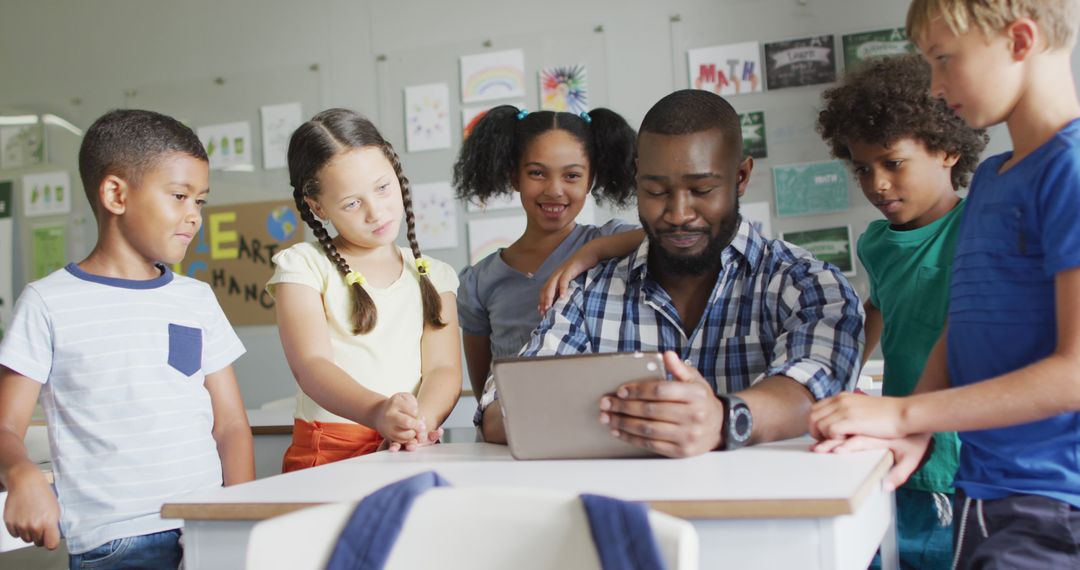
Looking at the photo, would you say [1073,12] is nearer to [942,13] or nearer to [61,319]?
[942,13]

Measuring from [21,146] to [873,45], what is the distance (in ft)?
12.5

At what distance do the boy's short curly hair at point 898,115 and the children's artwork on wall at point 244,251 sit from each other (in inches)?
104

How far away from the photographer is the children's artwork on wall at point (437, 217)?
3900mm

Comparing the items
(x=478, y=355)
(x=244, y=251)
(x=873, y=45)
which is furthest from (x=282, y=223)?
(x=873, y=45)

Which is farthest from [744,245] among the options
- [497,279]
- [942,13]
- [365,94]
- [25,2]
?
[25,2]

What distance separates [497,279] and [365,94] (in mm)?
2100

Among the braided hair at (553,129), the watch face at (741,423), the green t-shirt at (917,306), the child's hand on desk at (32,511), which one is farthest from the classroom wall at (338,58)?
the child's hand on desk at (32,511)

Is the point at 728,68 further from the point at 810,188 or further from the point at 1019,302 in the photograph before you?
the point at 1019,302

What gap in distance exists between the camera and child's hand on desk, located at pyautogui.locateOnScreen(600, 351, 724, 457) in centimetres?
117

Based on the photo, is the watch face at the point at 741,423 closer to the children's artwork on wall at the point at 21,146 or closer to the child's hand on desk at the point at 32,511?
the child's hand on desk at the point at 32,511

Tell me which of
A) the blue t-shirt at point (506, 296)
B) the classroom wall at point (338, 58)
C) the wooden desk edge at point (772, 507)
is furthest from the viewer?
the classroom wall at point (338, 58)

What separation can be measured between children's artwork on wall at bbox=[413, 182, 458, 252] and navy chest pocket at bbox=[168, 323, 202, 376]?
7.51 ft

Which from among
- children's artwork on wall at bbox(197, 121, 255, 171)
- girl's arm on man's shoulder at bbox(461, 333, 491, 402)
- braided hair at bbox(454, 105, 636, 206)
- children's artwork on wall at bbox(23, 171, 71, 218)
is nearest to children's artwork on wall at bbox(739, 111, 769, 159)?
braided hair at bbox(454, 105, 636, 206)

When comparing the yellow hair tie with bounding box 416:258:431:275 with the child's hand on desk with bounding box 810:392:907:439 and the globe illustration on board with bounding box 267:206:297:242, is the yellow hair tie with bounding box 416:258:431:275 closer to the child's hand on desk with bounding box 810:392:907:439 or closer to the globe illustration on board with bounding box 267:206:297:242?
the child's hand on desk with bounding box 810:392:907:439
